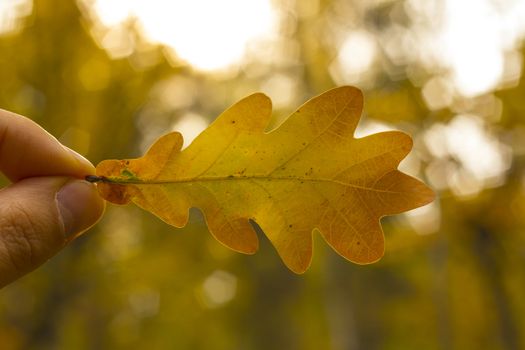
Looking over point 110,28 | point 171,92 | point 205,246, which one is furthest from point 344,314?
point 110,28

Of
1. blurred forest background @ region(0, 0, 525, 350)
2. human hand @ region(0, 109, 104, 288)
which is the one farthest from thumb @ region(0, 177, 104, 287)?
blurred forest background @ region(0, 0, 525, 350)

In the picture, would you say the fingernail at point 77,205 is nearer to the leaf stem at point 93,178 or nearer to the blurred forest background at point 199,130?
the leaf stem at point 93,178

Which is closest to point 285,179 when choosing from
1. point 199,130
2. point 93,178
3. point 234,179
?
point 234,179

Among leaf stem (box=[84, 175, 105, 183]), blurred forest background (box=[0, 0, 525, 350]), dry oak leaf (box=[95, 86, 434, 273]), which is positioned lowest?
blurred forest background (box=[0, 0, 525, 350])

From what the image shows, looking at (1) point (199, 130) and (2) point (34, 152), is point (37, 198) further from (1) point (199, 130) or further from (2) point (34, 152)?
(1) point (199, 130)

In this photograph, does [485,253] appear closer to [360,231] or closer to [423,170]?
[423,170]

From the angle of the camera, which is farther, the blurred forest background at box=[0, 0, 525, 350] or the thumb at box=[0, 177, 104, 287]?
the blurred forest background at box=[0, 0, 525, 350]

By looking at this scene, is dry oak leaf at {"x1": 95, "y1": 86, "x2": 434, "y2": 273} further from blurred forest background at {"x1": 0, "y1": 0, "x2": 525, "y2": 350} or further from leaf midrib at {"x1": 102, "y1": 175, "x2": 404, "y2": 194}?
blurred forest background at {"x1": 0, "y1": 0, "x2": 525, "y2": 350}

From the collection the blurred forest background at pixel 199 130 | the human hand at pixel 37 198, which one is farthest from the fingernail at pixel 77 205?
the blurred forest background at pixel 199 130
